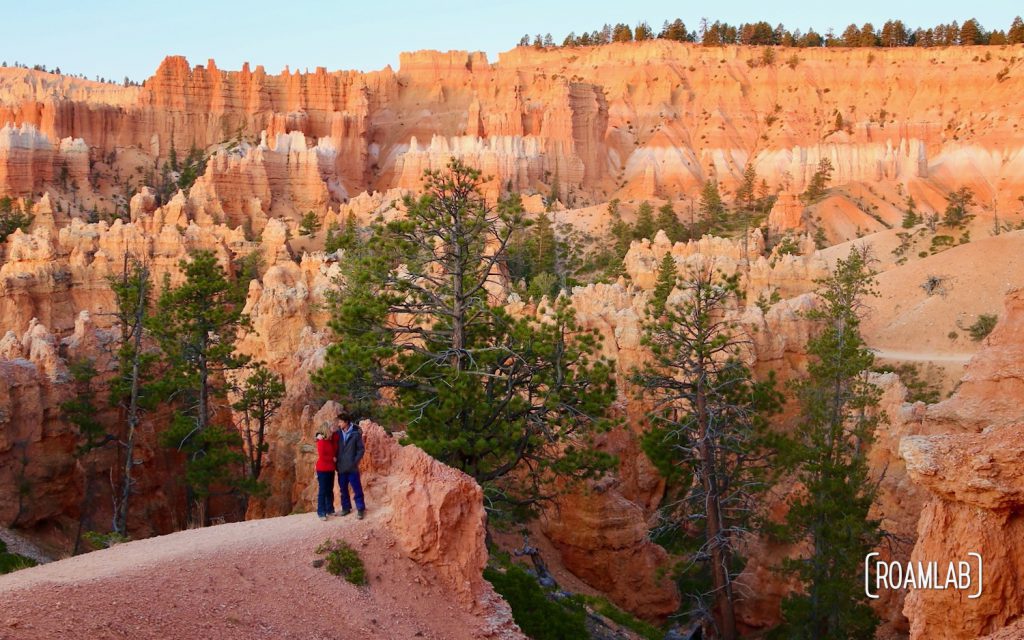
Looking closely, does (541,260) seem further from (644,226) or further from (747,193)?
(747,193)

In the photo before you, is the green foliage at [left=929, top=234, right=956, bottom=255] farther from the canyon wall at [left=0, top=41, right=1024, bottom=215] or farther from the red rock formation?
the red rock formation

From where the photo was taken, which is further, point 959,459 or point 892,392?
point 892,392

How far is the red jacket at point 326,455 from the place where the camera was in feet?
36.1

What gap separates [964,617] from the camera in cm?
850

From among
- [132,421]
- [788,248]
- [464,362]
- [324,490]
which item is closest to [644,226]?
[788,248]

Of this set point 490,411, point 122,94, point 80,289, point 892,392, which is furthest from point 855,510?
point 122,94

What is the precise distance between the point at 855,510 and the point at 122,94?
104248mm

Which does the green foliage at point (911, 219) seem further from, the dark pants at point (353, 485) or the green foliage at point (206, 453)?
the dark pants at point (353, 485)

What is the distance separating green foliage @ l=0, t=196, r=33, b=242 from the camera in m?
60.1

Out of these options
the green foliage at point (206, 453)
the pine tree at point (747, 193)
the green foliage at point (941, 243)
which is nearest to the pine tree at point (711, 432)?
the green foliage at point (206, 453)

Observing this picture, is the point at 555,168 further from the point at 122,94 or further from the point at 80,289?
the point at 122,94

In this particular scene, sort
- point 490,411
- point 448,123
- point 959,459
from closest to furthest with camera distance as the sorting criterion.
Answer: point 959,459
point 490,411
point 448,123

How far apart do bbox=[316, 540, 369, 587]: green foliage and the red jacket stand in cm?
102

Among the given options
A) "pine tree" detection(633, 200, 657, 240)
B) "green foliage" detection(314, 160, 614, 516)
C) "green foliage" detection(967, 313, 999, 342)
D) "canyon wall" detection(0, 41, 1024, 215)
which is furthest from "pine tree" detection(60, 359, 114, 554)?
"canyon wall" detection(0, 41, 1024, 215)
